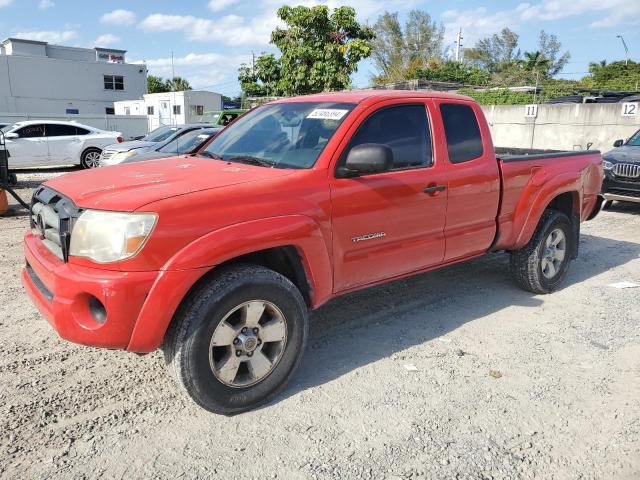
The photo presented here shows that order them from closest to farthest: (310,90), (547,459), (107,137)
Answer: (547,459) → (107,137) → (310,90)

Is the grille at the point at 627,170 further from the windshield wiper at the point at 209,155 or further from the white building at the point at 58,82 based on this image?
the white building at the point at 58,82

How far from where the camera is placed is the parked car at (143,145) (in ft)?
39.9

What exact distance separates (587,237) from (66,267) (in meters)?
7.27

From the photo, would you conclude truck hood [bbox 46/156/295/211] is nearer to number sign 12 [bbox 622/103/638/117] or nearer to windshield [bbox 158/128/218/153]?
windshield [bbox 158/128/218/153]

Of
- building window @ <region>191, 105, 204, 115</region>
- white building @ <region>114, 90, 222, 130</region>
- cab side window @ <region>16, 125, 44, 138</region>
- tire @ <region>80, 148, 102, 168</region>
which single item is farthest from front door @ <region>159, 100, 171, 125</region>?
cab side window @ <region>16, 125, 44, 138</region>

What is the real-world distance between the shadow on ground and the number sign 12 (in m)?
11.2

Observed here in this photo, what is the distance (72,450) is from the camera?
2.77 meters

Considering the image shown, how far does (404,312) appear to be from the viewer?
4.69 metres

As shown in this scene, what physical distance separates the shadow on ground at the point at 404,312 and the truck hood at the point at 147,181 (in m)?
1.39

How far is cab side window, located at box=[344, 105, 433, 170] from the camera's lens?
3.71 meters

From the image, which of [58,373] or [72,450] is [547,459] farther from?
[58,373]

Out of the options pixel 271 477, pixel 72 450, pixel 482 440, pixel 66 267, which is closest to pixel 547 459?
pixel 482 440

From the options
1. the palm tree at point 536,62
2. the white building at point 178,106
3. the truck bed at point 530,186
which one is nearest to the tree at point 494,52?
the palm tree at point 536,62

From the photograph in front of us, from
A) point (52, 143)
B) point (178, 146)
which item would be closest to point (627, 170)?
point (178, 146)
